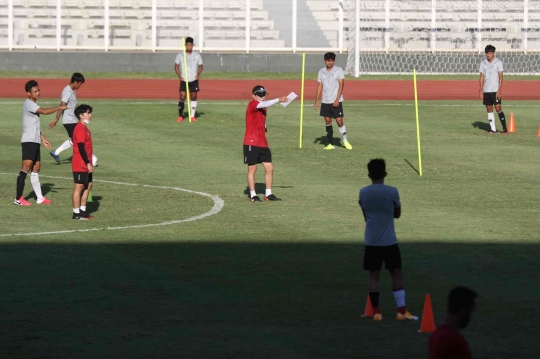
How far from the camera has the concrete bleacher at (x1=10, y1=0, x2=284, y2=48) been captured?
44656mm

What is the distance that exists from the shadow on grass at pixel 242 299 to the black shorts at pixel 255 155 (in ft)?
11.7

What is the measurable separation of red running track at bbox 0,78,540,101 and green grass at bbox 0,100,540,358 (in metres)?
11.1

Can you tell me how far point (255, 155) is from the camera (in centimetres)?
1702

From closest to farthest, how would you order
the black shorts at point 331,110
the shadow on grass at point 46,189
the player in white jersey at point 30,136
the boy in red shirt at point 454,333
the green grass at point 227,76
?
the boy in red shirt at point 454,333 → the player in white jersey at point 30,136 → the shadow on grass at point 46,189 → the black shorts at point 331,110 → the green grass at point 227,76

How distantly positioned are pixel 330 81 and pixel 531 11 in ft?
84.3

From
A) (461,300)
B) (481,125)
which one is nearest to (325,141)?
(481,125)

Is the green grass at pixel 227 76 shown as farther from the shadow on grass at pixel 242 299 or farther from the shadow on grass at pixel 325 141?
the shadow on grass at pixel 242 299

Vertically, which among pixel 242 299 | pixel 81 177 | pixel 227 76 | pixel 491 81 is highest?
pixel 227 76

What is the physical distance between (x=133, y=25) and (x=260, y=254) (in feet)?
111

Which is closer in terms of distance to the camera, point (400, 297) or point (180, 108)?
point (400, 297)

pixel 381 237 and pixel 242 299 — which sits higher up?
pixel 381 237

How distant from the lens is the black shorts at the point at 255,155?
670 inches

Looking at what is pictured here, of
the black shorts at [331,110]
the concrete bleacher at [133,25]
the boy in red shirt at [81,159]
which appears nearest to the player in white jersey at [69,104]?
the boy in red shirt at [81,159]

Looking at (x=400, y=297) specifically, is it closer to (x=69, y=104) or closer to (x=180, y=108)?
(x=69, y=104)
